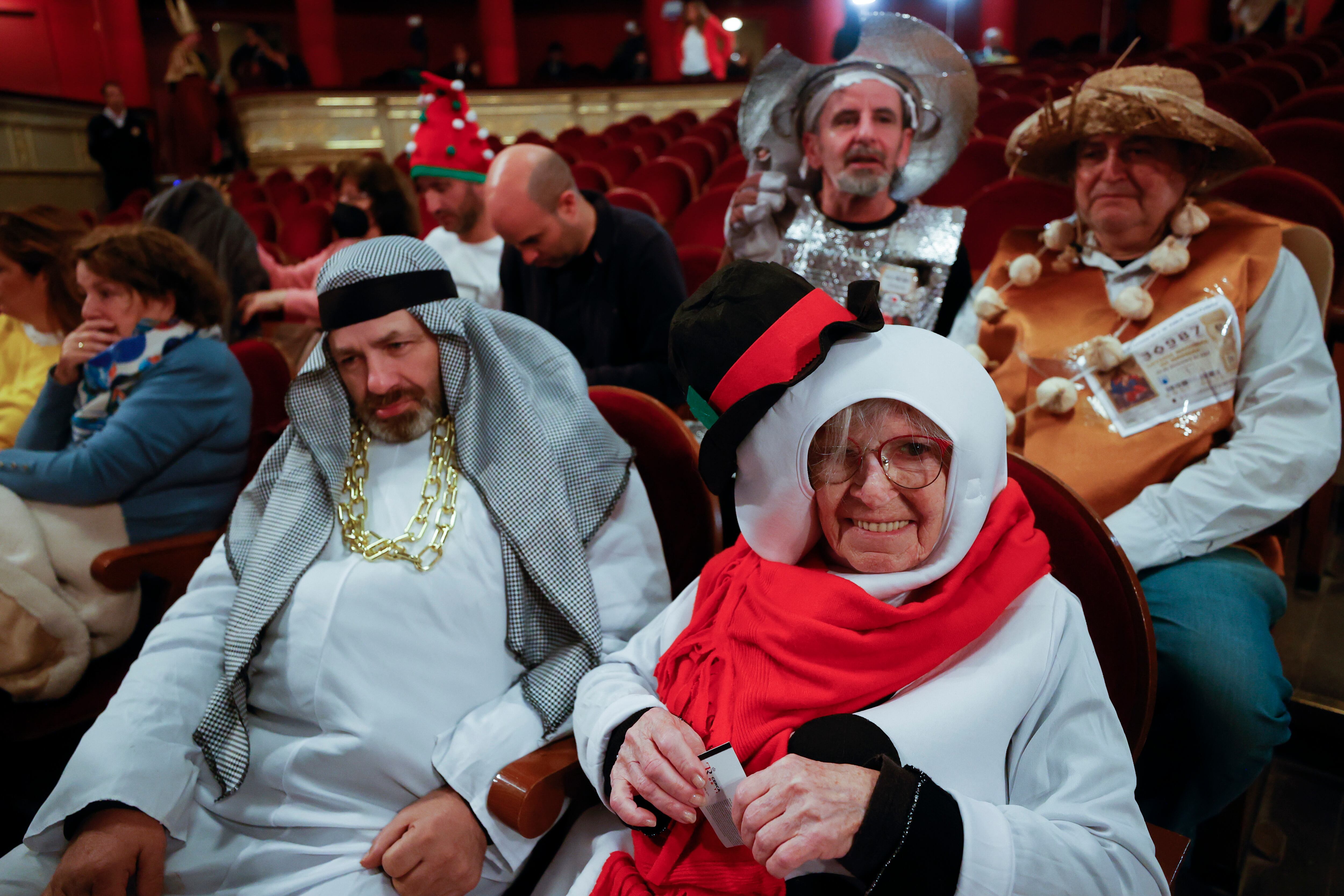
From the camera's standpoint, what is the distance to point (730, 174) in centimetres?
469

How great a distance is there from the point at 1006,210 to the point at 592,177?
3160 mm

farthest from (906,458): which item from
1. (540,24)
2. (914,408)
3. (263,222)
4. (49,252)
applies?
(540,24)

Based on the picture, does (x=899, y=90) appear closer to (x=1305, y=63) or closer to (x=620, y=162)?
(x=620, y=162)

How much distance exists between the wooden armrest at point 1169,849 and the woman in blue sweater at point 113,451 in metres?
2.02

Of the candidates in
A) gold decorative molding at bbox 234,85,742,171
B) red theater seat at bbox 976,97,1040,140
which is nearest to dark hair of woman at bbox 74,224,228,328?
red theater seat at bbox 976,97,1040,140

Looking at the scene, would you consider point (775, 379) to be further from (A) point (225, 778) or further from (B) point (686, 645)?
(A) point (225, 778)

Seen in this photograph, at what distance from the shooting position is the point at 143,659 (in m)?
1.33

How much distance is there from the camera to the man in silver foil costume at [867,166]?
207 cm

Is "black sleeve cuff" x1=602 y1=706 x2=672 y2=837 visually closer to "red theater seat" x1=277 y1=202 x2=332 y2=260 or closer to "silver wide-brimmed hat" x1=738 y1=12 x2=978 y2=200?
"silver wide-brimmed hat" x1=738 y1=12 x2=978 y2=200

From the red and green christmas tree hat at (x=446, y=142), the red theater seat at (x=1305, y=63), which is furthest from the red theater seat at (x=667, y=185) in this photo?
the red theater seat at (x=1305, y=63)

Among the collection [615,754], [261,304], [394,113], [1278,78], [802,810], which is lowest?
[615,754]

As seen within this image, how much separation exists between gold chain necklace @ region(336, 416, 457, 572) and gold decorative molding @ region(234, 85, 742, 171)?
30.6 feet

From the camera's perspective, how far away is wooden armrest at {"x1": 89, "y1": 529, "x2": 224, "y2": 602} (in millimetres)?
1769

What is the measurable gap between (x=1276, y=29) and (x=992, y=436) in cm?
1171
